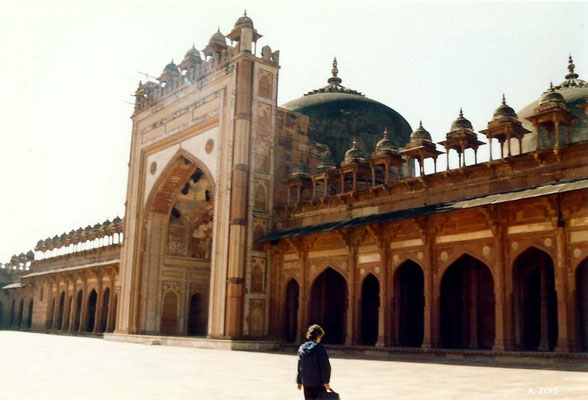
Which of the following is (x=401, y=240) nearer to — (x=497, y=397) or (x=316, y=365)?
(x=497, y=397)

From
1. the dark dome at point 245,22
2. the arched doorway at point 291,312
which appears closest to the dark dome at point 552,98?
the arched doorway at point 291,312

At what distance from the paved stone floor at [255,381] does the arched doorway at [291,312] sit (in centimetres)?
986

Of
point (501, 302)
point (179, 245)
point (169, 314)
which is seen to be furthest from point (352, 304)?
point (179, 245)

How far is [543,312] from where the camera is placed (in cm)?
1644

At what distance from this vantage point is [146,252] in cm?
2970

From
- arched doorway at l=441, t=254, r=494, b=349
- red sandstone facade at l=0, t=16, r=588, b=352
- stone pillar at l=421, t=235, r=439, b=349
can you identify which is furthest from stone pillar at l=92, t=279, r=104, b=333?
stone pillar at l=421, t=235, r=439, b=349

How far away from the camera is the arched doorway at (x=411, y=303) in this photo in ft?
66.5

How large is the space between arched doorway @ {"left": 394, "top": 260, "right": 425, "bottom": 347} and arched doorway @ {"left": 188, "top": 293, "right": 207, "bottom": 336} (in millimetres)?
13226

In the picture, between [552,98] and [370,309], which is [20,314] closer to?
[370,309]

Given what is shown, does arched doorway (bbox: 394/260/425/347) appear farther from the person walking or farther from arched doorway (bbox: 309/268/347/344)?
the person walking

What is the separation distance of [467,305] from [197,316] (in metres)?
16.1

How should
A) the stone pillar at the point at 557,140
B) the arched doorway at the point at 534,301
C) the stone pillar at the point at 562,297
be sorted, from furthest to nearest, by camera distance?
the arched doorway at the point at 534,301
the stone pillar at the point at 557,140
the stone pillar at the point at 562,297

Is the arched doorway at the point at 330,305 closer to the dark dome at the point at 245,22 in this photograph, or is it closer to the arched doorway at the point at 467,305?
the arched doorway at the point at 467,305

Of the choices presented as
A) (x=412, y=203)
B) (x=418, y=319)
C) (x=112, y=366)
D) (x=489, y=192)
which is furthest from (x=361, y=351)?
(x=112, y=366)
